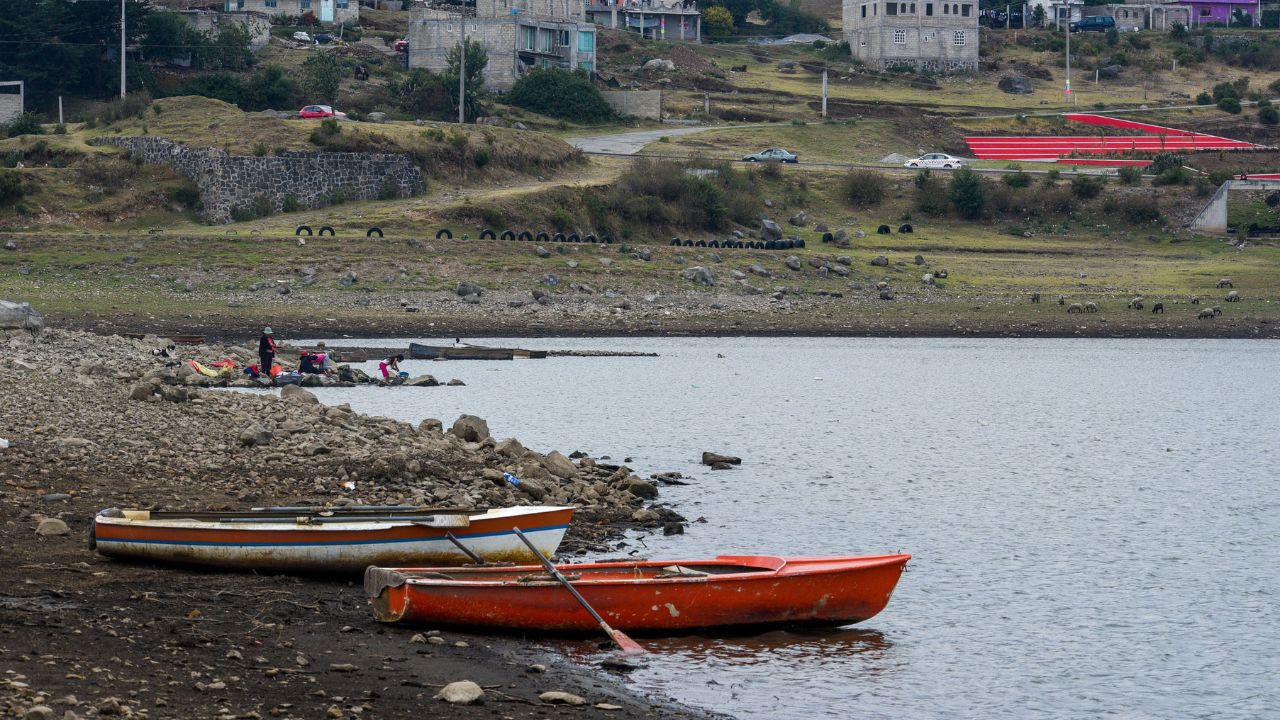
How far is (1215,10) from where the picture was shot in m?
147

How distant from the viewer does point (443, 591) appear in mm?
15812

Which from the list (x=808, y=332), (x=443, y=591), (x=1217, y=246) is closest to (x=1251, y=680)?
Result: (x=443, y=591)

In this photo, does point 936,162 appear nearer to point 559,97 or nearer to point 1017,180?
point 1017,180

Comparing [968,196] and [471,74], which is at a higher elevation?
[471,74]

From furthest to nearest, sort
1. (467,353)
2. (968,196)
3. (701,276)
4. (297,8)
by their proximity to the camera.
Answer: (297,8), (968,196), (701,276), (467,353)

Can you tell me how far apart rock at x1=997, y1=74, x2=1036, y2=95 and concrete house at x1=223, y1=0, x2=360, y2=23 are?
156 ft

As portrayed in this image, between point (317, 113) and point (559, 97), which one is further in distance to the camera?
point (559, 97)

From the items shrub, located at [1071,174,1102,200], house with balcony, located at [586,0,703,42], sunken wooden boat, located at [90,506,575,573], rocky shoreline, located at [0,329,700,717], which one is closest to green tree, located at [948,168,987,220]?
shrub, located at [1071,174,1102,200]

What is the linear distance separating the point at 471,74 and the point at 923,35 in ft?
143

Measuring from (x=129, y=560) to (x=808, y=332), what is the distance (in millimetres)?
38935

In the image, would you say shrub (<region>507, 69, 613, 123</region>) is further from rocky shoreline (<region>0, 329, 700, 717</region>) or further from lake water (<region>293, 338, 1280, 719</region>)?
rocky shoreline (<region>0, 329, 700, 717</region>)

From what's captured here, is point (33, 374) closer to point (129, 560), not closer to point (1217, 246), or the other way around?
point (129, 560)

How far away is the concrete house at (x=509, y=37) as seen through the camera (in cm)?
9956

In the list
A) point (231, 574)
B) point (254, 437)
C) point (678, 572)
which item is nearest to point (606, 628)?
point (678, 572)
